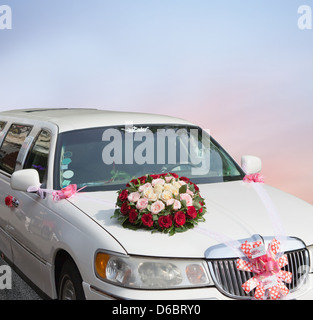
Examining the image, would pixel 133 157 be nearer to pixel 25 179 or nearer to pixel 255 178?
pixel 25 179

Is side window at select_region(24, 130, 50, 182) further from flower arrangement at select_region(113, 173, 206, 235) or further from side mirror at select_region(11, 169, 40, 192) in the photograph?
flower arrangement at select_region(113, 173, 206, 235)

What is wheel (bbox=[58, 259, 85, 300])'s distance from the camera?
4523 millimetres

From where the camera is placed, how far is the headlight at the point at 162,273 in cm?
413

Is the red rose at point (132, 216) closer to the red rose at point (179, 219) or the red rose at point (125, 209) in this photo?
the red rose at point (125, 209)

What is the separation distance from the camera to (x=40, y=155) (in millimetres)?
6152

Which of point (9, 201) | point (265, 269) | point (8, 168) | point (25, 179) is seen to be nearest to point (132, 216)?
point (265, 269)

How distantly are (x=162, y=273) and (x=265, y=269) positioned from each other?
759 millimetres

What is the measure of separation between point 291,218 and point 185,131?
216 centimetres

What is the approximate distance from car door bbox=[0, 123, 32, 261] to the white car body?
22cm

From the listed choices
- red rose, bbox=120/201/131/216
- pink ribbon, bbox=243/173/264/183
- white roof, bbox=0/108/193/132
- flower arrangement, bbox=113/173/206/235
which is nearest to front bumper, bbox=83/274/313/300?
flower arrangement, bbox=113/173/206/235

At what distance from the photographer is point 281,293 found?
14.1 feet

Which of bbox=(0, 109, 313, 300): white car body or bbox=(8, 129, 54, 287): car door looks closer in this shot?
bbox=(0, 109, 313, 300): white car body

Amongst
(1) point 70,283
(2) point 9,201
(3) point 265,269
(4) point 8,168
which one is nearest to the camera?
(3) point 265,269

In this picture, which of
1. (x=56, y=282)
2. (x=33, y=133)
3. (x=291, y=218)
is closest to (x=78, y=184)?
(x=56, y=282)
